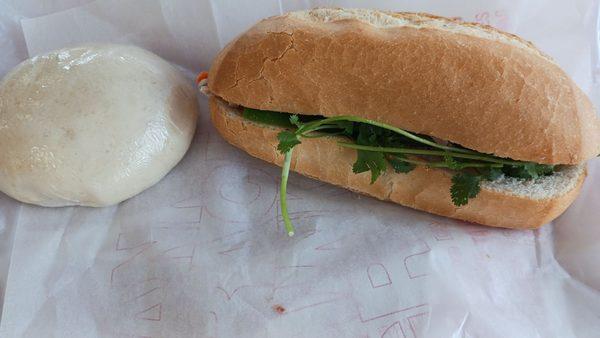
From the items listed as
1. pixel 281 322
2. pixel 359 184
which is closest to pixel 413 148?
pixel 359 184

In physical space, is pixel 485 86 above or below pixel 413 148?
above

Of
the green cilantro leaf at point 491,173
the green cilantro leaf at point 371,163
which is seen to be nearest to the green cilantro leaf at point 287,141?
the green cilantro leaf at point 371,163

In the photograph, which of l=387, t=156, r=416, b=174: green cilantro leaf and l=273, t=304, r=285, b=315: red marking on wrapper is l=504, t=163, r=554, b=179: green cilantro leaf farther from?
l=273, t=304, r=285, b=315: red marking on wrapper

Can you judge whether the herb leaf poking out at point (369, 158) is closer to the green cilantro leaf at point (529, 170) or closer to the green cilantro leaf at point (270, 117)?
the green cilantro leaf at point (270, 117)

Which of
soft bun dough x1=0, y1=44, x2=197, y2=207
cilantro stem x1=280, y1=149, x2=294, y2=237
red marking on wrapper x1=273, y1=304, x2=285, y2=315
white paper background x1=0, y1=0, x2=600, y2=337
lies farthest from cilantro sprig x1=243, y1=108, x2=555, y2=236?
soft bun dough x1=0, y1=44, x2=197, y2=207

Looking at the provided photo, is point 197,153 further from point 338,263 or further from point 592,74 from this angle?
point 592,74

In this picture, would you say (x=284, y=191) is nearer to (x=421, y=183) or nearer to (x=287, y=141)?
(x=287, y=141)

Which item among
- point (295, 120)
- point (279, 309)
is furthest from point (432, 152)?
point (279, 309)
